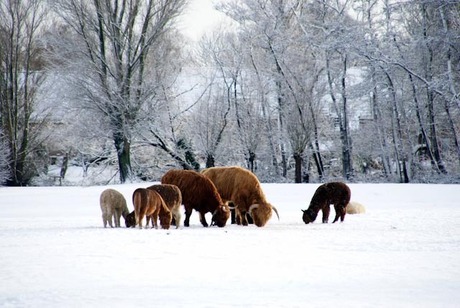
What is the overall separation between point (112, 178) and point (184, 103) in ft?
21.2

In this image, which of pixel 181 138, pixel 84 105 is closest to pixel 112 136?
pixel 84 105

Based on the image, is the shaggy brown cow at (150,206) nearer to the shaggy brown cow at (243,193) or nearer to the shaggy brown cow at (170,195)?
the shaggy brown cow at (170,195)

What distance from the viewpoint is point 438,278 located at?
5547mm

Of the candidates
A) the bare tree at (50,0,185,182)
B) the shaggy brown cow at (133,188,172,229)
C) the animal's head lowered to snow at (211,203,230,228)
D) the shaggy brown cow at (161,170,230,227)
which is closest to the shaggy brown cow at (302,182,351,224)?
the animal's head lowered to snow at (211,203,230,228)

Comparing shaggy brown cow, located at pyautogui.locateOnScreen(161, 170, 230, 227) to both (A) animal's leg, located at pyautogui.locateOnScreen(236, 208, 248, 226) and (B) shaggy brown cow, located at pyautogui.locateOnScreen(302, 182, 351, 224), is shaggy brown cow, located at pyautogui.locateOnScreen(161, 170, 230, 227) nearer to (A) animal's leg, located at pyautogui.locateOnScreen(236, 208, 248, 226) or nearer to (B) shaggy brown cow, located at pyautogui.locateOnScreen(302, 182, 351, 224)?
(A) animal's leg, located at pyautogui.locateOnScreen(236, 208, 248, 226)

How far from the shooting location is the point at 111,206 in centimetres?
1122

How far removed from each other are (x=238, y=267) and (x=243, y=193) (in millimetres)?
6342

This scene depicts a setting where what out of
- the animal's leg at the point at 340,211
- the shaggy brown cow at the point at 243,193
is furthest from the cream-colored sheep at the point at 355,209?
the shaggy brown cow at the point at 243,193

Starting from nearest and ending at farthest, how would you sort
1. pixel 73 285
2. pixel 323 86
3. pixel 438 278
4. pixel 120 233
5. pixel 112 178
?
pixel 73 285, pixel 438 278, pixel 120 233, pixel 323 86, pixel 112 178

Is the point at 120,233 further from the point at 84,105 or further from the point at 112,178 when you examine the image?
the point at 112,178

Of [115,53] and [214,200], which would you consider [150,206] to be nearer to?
[214,200]

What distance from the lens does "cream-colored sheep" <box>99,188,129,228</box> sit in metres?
11.1

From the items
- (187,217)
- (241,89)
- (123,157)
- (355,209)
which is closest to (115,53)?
(123,157)

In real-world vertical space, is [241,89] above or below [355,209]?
above
